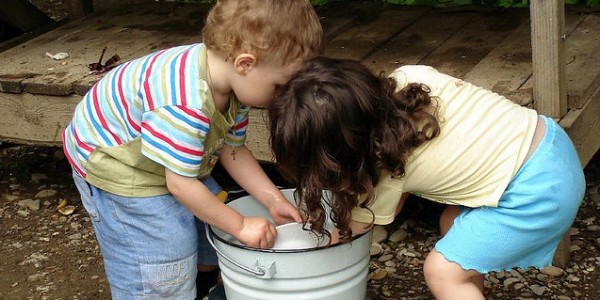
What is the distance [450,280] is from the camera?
2.38m

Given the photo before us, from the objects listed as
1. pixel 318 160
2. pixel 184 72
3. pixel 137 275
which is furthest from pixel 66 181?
pixel 318 160

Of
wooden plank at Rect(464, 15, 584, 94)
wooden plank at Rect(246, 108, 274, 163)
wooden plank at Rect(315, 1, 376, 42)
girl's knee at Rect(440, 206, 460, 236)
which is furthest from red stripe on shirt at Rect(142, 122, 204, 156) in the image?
wooden plank at Rect(315, 1, 376, 42)

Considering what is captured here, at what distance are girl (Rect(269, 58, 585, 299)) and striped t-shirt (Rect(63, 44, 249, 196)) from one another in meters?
0.25

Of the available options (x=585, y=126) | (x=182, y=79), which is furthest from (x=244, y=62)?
(x=585, y=126)

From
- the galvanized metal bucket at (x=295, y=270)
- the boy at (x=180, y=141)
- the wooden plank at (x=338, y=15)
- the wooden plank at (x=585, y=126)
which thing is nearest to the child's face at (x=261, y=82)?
the boy at (x=180, y=141)

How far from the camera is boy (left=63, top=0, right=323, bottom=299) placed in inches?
92.7

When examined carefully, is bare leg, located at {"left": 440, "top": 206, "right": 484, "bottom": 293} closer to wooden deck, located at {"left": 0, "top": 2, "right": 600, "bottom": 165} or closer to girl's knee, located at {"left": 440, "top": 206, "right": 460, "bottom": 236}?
girl's knee, located at {"left": 440, "top": 206, "right": 460, "bottom": 236}

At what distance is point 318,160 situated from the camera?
2223mm

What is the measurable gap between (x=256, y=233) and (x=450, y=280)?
1.64ft

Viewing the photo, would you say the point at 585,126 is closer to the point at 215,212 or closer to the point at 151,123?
the point at 215,212

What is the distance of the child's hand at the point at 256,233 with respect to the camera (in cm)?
252

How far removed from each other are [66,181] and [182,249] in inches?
71.1

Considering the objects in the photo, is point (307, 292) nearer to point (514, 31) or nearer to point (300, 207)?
point (300, 207)

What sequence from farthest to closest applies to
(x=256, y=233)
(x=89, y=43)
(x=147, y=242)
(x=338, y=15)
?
(x=338, y=15), (x=89, y=43), (x=147, y=242), (x=256, y=233)
